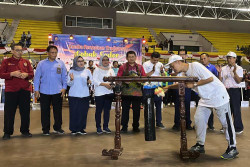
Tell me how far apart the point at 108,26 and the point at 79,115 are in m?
14.2

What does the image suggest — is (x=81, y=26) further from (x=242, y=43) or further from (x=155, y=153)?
(x=155, y=153)

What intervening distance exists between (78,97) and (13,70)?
3.73 feet

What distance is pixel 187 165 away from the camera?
2.99 m

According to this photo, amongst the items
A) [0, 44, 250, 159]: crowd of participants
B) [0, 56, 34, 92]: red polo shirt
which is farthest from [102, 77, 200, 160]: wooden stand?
[0, 56, 34, 92]: red polo shirt

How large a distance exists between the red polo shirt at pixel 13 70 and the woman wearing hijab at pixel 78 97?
71cm

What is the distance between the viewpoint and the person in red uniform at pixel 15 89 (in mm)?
4445

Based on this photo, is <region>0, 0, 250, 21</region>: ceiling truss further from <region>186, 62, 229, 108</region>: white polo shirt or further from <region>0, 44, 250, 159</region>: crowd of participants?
<region>186, 62, 229, 108</region>: white polo shirt

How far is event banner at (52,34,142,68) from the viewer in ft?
46.1

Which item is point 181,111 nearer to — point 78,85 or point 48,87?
point 78,85

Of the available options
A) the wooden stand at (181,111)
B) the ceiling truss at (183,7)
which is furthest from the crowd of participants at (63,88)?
the ceiling truss at (183,7)

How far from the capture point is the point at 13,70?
453cm

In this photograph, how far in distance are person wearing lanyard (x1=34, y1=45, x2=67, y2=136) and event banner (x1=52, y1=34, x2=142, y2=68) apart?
9265 millimetres

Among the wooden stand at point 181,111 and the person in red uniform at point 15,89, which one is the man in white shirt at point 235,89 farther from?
the person in red uniform at point 15,89

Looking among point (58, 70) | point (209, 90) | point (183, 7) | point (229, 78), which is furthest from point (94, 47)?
point (183, 7)
